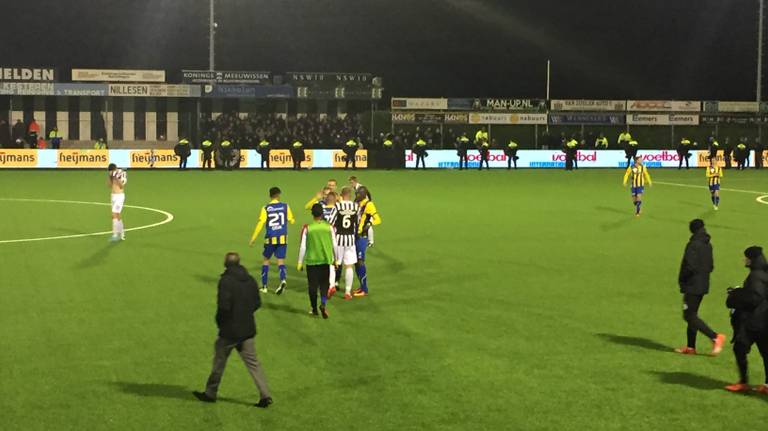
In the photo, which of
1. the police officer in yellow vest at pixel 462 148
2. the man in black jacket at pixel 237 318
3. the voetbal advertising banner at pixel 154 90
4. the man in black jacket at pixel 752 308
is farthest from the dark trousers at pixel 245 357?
the voetbal advertising banner at pixel 154 90

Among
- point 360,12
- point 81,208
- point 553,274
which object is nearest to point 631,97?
point 360,12

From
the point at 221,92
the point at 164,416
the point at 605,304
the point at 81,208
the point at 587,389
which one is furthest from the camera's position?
the point at 221,92

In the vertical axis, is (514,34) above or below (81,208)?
above

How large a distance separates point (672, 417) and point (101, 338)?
24.3 ft

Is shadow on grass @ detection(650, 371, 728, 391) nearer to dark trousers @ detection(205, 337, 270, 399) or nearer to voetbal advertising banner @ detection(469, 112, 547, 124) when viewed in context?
dark trousers @ detection(205, 337, 270, 399)

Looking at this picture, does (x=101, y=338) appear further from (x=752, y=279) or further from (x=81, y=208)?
(x=81, y=208)

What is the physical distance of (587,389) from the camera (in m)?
11.1

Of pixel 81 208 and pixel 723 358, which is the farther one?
pixel 81 208

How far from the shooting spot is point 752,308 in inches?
404

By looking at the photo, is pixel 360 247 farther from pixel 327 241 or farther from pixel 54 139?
pixel 54 139

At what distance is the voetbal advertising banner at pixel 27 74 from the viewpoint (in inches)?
2311

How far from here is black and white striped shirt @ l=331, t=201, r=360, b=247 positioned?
1616cm

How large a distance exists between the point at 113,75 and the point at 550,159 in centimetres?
2685

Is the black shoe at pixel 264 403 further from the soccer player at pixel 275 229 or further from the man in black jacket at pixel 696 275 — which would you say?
the soccer player at pixel 275 229
